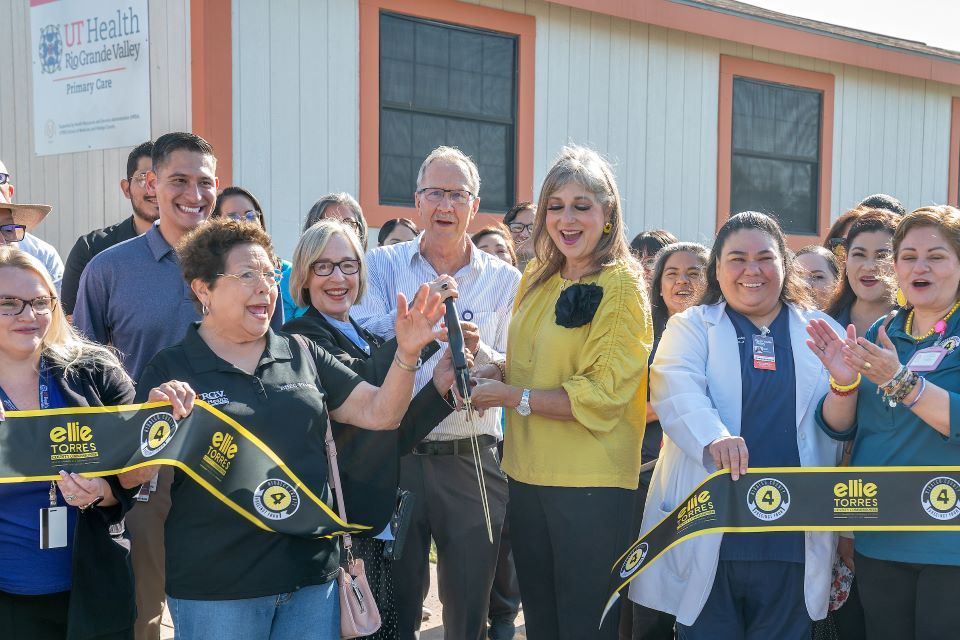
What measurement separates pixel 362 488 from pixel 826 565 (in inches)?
70.5

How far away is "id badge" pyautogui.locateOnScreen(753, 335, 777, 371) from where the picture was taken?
140 inches

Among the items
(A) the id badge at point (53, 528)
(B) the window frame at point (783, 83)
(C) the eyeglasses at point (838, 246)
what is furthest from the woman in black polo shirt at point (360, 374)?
(B) the window frame at point (783, 83)

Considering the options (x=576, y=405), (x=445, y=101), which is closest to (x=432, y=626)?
(x=576, y=405)

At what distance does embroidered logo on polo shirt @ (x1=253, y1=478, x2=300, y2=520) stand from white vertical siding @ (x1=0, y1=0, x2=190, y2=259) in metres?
5.30

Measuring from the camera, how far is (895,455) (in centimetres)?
343

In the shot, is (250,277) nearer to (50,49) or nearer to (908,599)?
(908,599)

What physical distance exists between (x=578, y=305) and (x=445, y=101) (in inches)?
236

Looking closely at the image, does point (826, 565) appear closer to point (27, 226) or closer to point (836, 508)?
point (836, 508)

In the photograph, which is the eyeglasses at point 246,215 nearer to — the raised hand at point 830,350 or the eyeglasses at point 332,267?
the eyeglasses at point 332,267

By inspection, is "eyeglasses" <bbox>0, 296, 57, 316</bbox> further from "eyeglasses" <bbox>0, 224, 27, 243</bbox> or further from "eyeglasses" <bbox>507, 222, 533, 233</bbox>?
"eyeglasses" <bbox>507, 222, 533, 233</bbox>

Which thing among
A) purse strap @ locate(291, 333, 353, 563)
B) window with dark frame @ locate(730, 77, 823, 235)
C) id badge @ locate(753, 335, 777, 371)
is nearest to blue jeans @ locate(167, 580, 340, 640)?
purse strap @ locate(291, 333, 353, 563)

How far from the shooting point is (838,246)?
5.07 metres

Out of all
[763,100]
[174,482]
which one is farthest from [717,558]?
[763,100]

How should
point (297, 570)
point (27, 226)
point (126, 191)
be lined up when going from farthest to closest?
point (126, 191) → point (27, 226) → point (297, 570)
